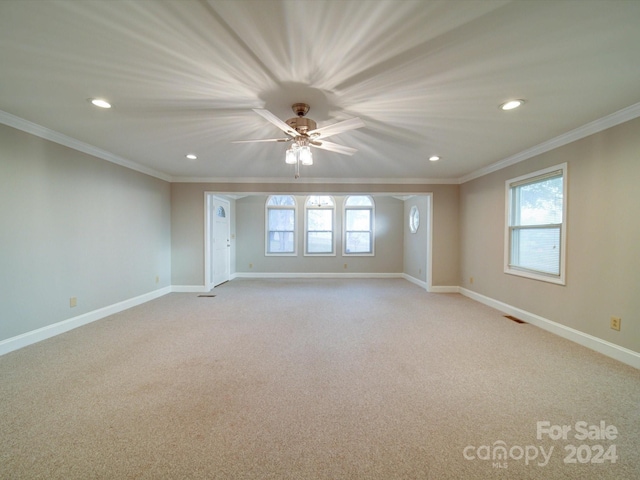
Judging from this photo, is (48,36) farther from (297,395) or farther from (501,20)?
(297,395)

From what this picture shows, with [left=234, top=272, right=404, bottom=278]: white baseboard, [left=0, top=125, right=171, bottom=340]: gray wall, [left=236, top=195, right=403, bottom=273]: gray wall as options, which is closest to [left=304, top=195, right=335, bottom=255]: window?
[left=236, top=195, right=403, bottom=273]: gray wall

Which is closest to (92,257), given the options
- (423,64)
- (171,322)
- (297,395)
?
(171,322)

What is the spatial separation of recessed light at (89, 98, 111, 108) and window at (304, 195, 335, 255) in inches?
213

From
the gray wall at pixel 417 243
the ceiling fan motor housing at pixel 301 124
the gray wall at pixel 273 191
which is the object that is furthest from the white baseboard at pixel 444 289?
the ceiling fan motor housing at pixel 301 124

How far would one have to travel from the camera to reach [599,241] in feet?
9.02

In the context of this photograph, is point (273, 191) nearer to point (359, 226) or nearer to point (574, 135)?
point (359, 226)

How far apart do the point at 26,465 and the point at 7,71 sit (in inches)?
100

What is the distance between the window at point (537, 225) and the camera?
323cm

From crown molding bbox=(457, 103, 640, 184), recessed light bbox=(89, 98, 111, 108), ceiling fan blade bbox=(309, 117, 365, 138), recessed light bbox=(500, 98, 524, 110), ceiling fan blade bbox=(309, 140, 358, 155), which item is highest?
recessed light bbox=(89, 98, 111, 108)

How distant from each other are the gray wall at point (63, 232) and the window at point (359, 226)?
15.9ft

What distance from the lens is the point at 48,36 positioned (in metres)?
1.55

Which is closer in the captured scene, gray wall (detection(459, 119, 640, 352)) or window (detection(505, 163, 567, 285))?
gray wall (detection(459, 119, 640, 352))

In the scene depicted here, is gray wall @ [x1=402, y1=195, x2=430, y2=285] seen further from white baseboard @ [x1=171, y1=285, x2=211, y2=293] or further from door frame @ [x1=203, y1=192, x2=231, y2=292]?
white baseboard @ [x1=171, y1=285, x2=211, y2=293]

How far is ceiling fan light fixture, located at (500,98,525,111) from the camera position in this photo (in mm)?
2279
